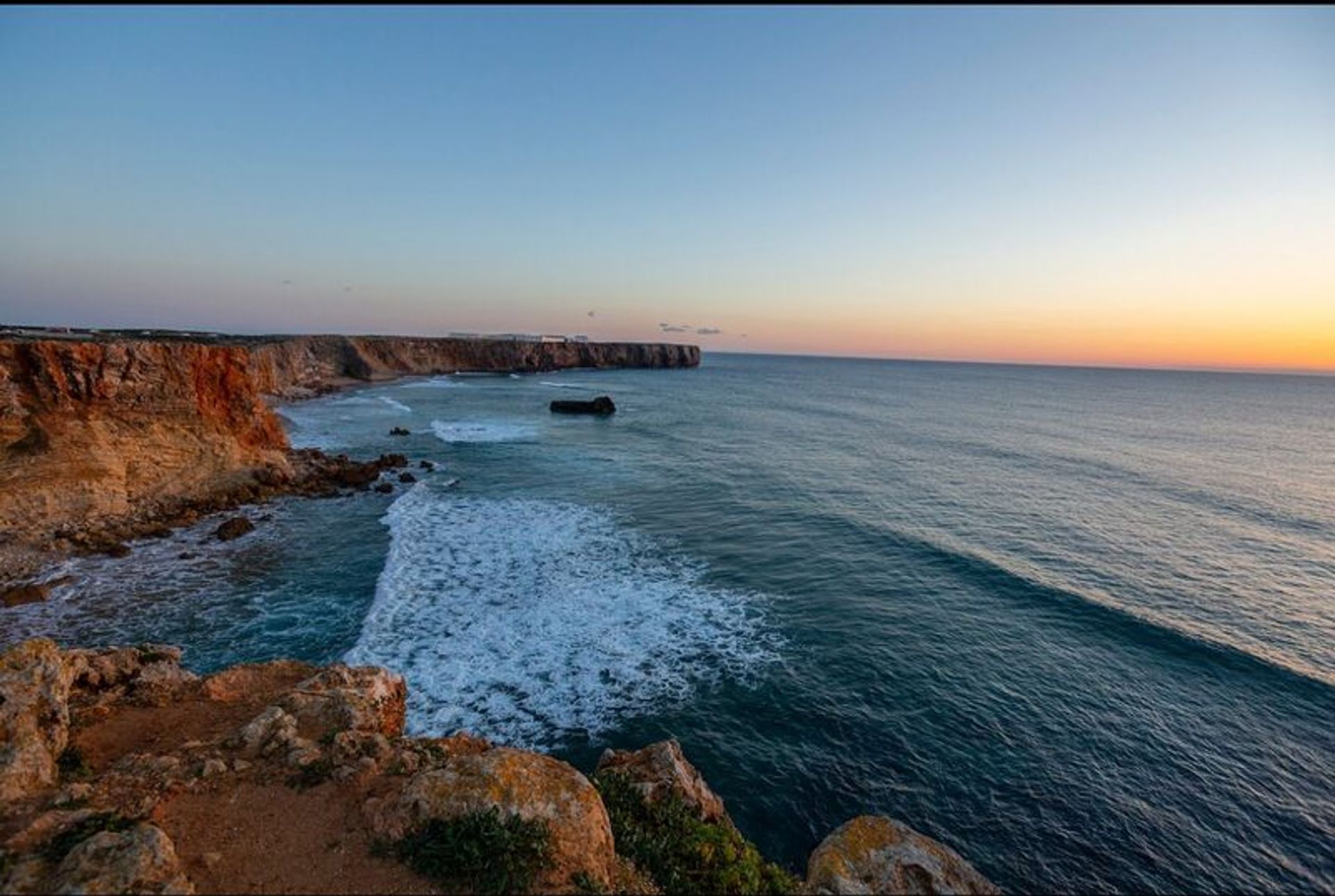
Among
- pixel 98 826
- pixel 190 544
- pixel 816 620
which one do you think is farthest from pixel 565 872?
pixel 190 544

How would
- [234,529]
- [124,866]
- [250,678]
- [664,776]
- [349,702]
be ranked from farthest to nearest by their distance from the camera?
[234,529], [250,678], [349,702], [664,776], [124,866]

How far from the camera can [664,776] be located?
10.4 metres

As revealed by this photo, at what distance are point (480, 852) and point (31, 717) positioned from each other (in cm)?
735

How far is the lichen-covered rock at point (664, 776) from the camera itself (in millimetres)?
10078

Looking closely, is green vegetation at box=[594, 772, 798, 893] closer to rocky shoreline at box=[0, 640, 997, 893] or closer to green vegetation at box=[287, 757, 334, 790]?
rocky shoreline at box=[0, 640, 997, 893]

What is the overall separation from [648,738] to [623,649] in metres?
4.19

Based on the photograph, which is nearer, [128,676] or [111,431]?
[128,676]

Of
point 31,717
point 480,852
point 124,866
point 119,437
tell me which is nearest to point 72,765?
point 31,717

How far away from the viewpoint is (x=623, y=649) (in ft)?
61.4

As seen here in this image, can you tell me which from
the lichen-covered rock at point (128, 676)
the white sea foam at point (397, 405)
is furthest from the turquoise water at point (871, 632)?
the white sea foam at point (397, 405)

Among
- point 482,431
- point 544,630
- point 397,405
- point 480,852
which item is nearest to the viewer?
point 480,852

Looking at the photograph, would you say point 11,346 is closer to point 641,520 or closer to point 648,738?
point 641,520

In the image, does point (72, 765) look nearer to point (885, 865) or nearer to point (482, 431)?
point (885, 865)

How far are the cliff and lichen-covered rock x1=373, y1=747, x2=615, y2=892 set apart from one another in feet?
77.2
